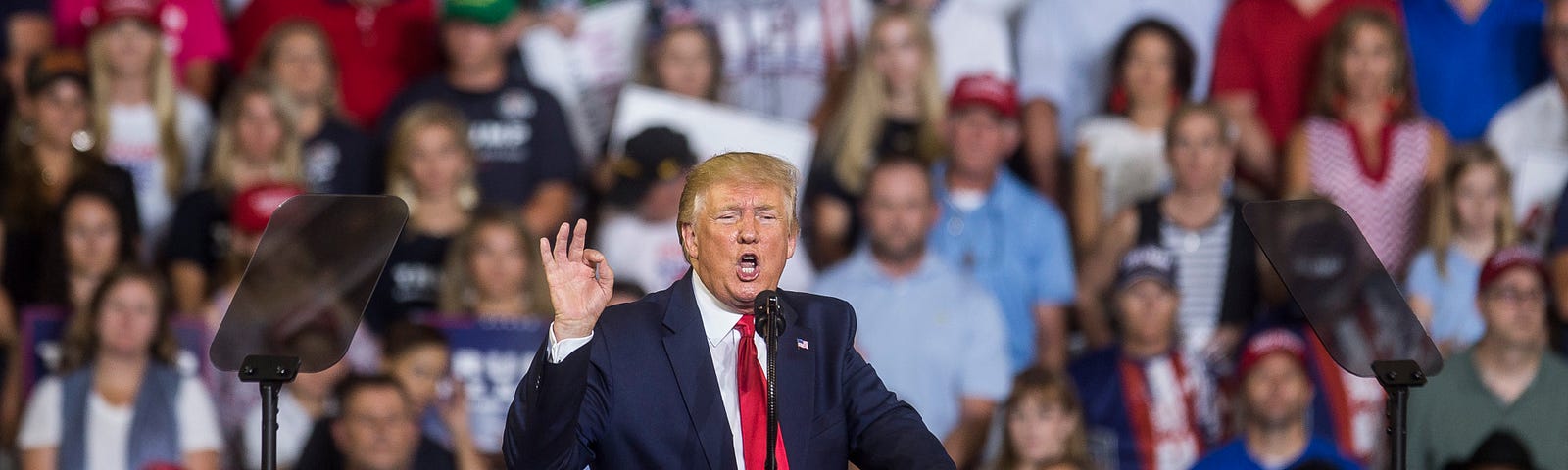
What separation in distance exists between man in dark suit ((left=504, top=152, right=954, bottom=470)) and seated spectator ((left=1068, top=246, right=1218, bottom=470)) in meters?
3.47

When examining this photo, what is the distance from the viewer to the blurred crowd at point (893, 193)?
692 cm

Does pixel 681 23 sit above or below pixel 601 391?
above

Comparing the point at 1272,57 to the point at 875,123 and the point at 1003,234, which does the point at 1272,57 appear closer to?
the point at 1003,234

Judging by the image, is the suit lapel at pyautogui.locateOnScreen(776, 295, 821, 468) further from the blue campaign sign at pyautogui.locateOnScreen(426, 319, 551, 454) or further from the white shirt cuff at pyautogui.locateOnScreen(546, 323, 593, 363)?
the blue campaign sign at pyautogui.locateOnScreen(426, 319, 551, 454)

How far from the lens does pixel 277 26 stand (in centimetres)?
802

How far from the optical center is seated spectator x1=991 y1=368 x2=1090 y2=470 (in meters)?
6.80

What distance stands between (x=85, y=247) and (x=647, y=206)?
6.78 feet

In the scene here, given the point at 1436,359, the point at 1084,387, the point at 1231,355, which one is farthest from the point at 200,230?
the point at 1436,359

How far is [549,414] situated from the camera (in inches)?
132

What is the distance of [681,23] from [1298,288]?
4.38 metres

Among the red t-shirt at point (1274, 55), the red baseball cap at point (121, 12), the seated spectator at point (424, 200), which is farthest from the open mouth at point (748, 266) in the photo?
the red baseball cap at point (121, 12)

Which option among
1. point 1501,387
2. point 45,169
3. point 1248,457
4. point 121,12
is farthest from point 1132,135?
point 45,169

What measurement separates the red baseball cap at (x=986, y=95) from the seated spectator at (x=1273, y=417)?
4.76 ft

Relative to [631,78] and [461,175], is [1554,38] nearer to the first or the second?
[631,78]
